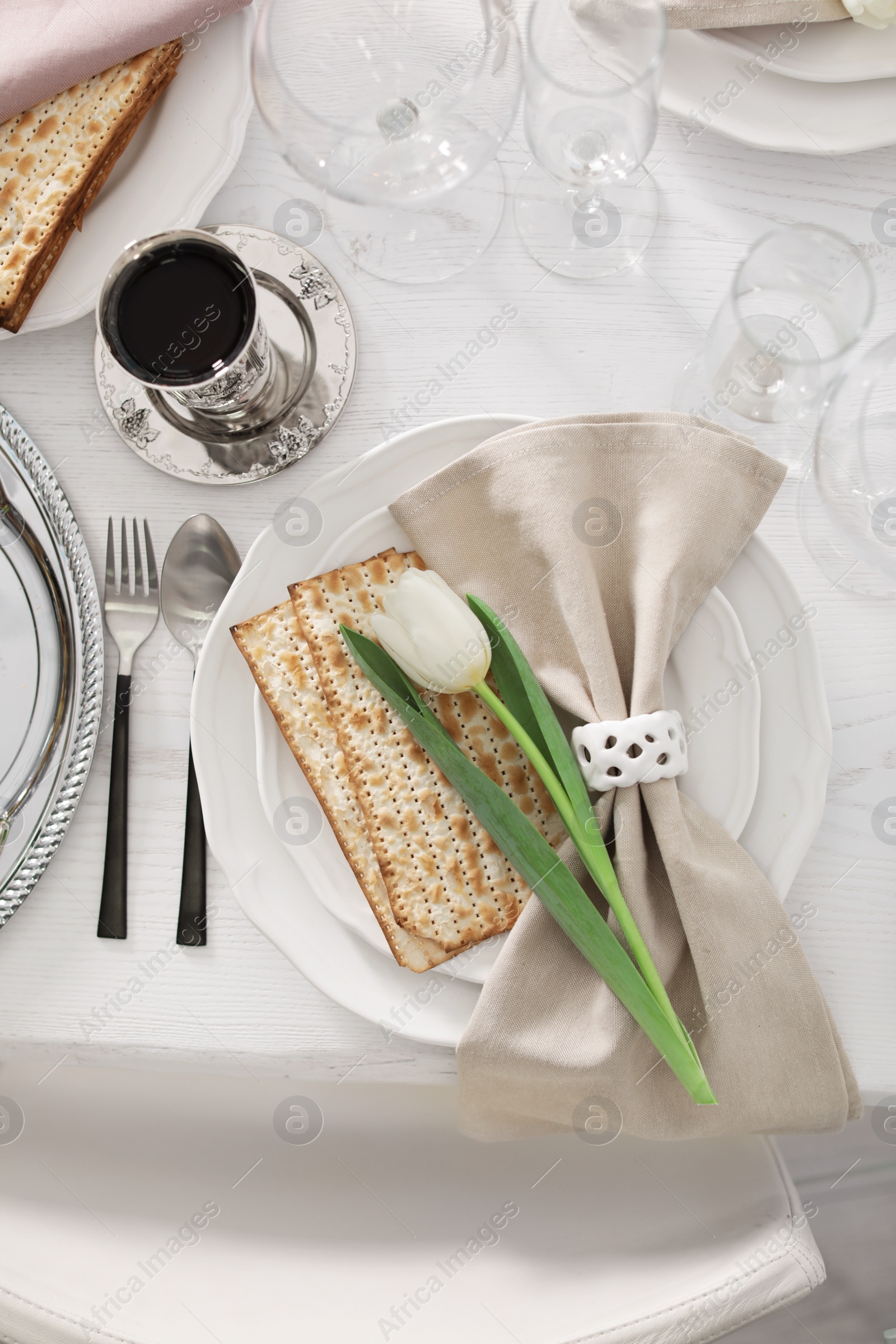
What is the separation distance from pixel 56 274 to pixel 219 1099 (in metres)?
0.82

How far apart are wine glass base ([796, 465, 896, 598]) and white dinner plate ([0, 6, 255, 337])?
1.94ft

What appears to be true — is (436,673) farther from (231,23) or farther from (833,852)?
(231,23)

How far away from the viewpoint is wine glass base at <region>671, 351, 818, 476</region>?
78 centimetres

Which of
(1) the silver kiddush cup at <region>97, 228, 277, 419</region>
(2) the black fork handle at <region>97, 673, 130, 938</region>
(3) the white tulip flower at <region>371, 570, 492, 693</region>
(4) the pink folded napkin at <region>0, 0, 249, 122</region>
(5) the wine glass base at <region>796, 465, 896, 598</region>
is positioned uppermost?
(4) the pink folded napkin at <region>0, 0, 249, 122</region>

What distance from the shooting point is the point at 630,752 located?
644 mm

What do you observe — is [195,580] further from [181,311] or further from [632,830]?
[632,830]

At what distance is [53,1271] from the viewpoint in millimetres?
700

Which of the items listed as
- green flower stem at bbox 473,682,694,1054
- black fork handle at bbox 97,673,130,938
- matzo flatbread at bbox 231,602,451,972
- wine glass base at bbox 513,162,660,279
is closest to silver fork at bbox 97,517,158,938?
black fork handle at bbox 97,673,130,938

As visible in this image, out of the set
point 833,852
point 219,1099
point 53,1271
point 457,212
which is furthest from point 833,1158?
point 457,212

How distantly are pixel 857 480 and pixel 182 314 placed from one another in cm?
60

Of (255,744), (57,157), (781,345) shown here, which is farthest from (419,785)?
(57,157)

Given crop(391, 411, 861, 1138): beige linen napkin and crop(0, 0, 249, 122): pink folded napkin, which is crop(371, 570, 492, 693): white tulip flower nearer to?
crop(391, 411, 861, 1138): beige linen napkin

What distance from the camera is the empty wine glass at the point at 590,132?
67 cm

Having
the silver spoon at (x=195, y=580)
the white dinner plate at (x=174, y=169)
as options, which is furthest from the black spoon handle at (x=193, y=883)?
the white dinner plate at (x=174, y=169)
